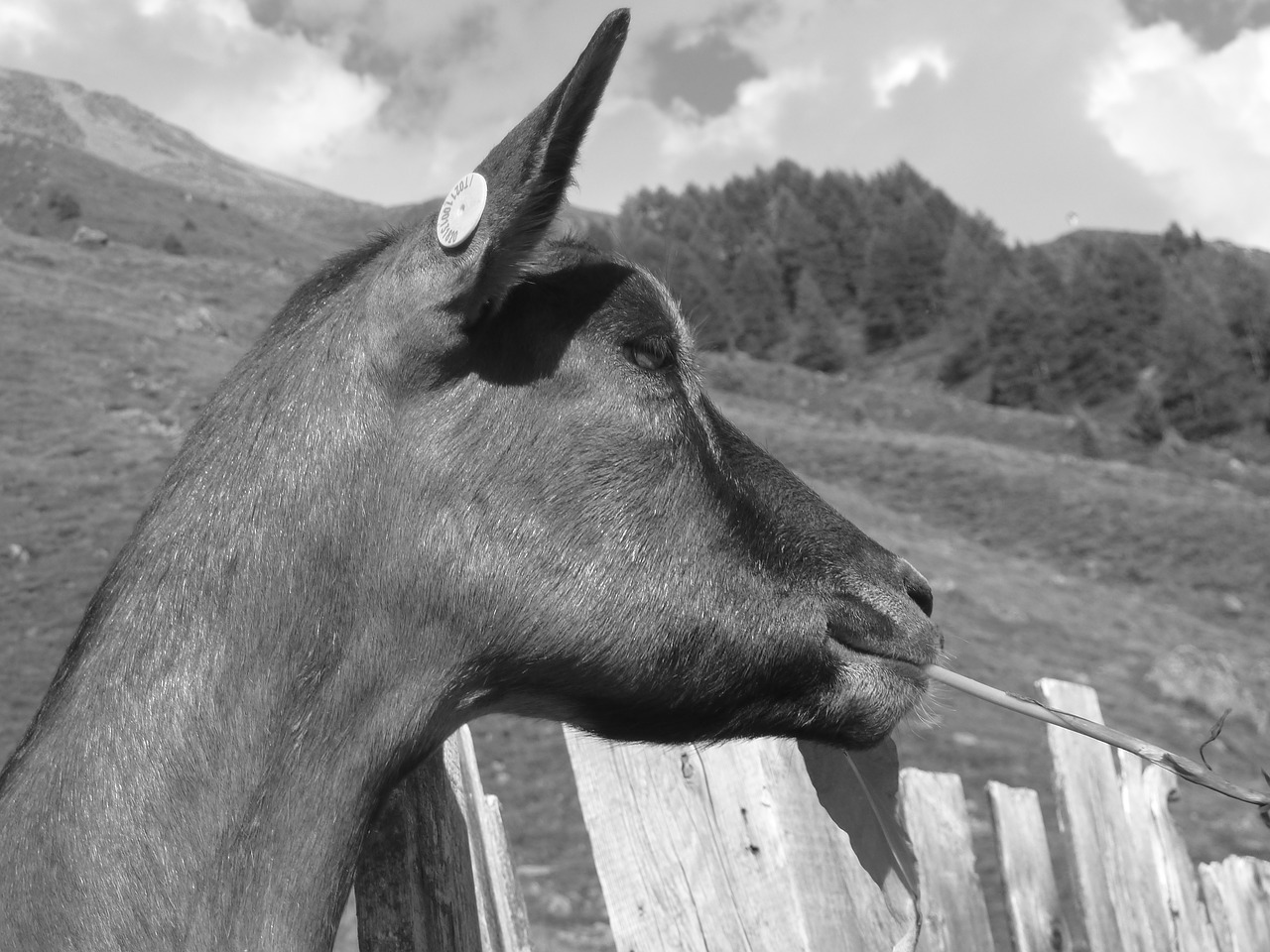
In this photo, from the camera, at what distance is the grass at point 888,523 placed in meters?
13.9

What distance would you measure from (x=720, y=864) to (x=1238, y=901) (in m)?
2.44

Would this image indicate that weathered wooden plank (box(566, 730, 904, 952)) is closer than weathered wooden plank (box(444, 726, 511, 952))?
No

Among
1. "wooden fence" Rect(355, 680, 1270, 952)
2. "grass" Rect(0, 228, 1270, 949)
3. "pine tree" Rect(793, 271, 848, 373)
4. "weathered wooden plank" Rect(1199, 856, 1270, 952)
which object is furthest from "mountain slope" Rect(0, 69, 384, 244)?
"wooden fence" Rect(355, 680, 1270, 952)

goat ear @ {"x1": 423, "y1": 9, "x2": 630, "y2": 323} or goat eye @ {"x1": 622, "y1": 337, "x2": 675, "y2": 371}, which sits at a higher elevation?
goat ear @ {"x1": 423, "y1": 9, "x2": 630, "y2": 323}

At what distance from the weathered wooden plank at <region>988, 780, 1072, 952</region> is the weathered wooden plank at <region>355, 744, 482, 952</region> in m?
1.68

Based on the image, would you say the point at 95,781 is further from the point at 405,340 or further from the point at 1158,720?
the point at 1158,720

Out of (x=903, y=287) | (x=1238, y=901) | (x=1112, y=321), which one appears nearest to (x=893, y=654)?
(x=1238, y=901)

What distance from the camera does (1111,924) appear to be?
3619mm

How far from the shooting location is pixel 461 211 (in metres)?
2.28

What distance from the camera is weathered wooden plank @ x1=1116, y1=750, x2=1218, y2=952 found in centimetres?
383

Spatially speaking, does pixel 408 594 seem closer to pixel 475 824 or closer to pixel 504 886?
pixel 475 824

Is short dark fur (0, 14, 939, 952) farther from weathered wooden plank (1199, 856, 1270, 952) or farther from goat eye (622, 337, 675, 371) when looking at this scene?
weathered wooden plank (1199, 856, 1270, 952)

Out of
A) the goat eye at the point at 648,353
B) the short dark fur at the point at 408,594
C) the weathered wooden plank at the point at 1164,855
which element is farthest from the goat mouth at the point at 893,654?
the weathered wooden plank at the point at 1164,855

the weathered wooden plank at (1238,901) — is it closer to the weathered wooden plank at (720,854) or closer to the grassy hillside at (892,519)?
the grassy hillside at (892,519)
